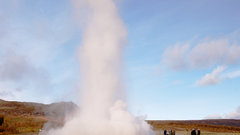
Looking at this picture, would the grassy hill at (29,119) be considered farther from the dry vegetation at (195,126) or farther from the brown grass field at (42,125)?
the dry vegetation at (195,126)

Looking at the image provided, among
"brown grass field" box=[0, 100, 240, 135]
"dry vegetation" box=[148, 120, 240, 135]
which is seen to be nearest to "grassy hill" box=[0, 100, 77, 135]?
"brown grass field" box=[0, 100, 240, 135]

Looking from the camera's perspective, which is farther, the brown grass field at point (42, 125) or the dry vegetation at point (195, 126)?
the dry vegetation at point (195, 126)

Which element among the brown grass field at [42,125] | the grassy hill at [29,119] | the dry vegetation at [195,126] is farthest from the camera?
the dry vegetation at [195,126]

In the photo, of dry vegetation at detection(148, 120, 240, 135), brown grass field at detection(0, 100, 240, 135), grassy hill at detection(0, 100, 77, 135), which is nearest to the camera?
brown grass field at detection(0, 100, 240, 135)

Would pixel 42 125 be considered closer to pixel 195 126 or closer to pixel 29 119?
pixel 29 119

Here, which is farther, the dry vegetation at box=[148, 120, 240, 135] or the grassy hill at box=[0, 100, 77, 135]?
the dry vegetation at box=[148, 120, 240, 135]

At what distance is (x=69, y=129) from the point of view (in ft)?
93.2

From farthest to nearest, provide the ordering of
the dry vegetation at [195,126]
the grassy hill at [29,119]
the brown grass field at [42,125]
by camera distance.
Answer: the dry vegetation at [195,126] → the grassy hill at [29,119] → the brown grass field at [42,125]

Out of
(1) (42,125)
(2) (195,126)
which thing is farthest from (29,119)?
(2) (195,126)

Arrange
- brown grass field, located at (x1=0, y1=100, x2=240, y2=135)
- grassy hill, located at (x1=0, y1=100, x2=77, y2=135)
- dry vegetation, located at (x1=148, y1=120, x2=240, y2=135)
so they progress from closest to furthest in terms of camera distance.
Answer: brown grass field, located at (x1=0, y1=100, x2=240, y2=135), grassy hill, located at (x1=0, y1=100, x2=77, y2=135), dry vegetation, located at (x1=148, y1=120, x2=240, y2=135)

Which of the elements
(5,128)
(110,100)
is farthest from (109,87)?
(5,128)

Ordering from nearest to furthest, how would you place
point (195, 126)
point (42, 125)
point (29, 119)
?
1. point (42, 125)
2. point (29, 119)
3. point (195, 126)

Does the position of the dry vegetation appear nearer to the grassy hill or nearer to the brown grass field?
the brown grass field

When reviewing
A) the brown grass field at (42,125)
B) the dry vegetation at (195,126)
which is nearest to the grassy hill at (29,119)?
the brown grass field at (42,125)
